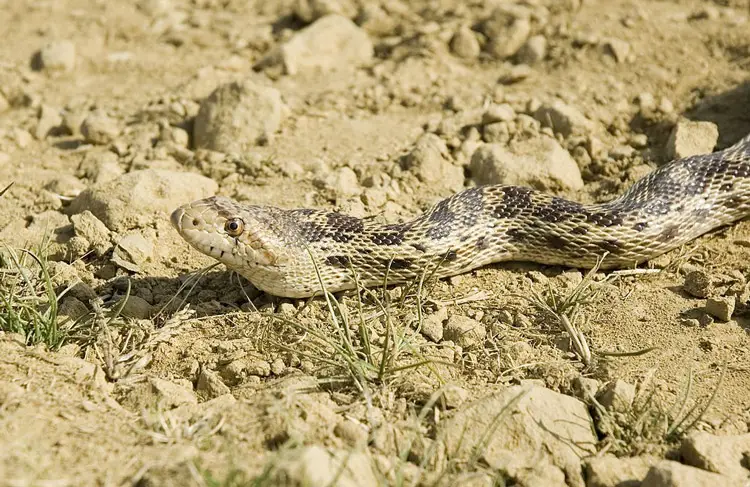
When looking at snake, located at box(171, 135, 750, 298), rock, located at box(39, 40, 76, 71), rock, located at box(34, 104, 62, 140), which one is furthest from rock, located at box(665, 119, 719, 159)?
rock, located at box(39, 40, 76, 71)

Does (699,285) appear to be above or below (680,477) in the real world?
below

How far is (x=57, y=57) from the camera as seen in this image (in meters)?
9.84

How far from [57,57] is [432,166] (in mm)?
5223

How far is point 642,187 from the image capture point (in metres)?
7.21

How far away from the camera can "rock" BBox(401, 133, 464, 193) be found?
7871mm

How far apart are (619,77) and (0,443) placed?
7.47m

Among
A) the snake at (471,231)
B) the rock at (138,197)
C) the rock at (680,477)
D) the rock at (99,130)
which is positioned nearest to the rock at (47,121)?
the rock at (99,130)

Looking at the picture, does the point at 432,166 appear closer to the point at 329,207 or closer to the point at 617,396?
the point at 329,207

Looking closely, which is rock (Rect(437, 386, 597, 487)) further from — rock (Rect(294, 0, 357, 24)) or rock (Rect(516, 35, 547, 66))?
rock (Rect(294, 0, 357, 24))

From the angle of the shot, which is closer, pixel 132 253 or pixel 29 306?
pixel 29 306

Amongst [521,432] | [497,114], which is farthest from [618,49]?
[521,432]

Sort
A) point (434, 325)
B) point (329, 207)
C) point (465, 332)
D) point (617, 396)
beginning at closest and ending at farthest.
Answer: point (617, 396) < point (465, 332) < point (434, 325) < point (329, 207)

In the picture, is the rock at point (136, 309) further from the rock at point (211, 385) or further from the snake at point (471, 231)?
the rock at point (211, 385)

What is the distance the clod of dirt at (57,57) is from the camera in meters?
9.84
